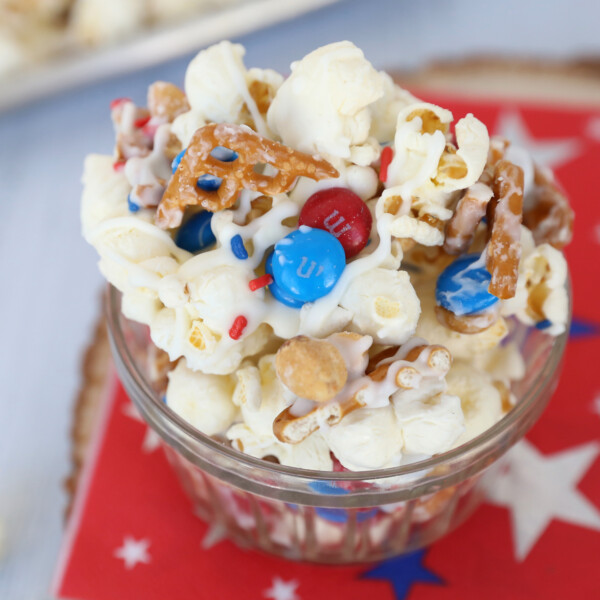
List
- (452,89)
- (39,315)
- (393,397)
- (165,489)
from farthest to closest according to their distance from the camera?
(452,89) → (39,315) → (165,489) → (393,397)

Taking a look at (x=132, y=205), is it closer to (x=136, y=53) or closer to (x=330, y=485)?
(x=330, y=485)

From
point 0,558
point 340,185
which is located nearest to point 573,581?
point 340,185

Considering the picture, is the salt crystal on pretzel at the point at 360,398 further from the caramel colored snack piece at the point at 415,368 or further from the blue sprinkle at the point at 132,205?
the blue sprinkle at the point at 132,205

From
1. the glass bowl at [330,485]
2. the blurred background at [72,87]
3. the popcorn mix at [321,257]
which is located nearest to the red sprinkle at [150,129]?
the popcorn mix at [321,257]

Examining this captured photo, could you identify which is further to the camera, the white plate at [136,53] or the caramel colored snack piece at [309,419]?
the white plate at [136,53]

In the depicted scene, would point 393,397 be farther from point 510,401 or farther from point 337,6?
point 337,6

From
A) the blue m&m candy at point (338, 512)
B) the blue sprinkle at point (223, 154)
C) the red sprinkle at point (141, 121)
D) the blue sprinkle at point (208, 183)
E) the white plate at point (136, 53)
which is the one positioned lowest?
the blue m&m candy at point (338, 512)

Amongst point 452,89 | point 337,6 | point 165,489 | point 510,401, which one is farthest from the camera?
point 337,6
